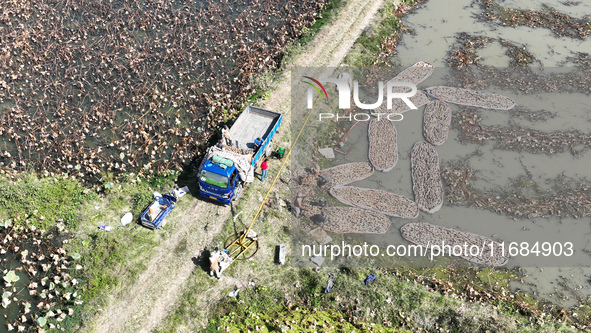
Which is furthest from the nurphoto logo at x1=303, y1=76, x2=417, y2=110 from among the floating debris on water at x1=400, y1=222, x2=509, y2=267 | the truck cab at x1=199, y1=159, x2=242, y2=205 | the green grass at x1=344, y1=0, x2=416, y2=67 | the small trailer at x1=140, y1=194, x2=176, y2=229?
the small trailer at x1=140, y1=194, x2=176, y2=229

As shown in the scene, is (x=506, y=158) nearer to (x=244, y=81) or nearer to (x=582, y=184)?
(x=582, y=184)

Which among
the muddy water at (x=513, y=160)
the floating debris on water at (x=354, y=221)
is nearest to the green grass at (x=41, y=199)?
the floating debris on water at (x=354, y=221)

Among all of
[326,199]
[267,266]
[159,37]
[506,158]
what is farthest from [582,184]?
[159,37]

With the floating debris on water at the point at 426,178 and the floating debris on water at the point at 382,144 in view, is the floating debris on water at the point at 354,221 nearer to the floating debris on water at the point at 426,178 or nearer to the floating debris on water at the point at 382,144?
the floating debris on water at the point at 426,178

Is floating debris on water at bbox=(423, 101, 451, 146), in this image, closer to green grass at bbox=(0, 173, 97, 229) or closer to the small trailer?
the small trailer

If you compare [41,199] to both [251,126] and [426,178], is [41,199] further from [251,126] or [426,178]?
[426,178]

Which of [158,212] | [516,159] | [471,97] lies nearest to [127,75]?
[158,212]
